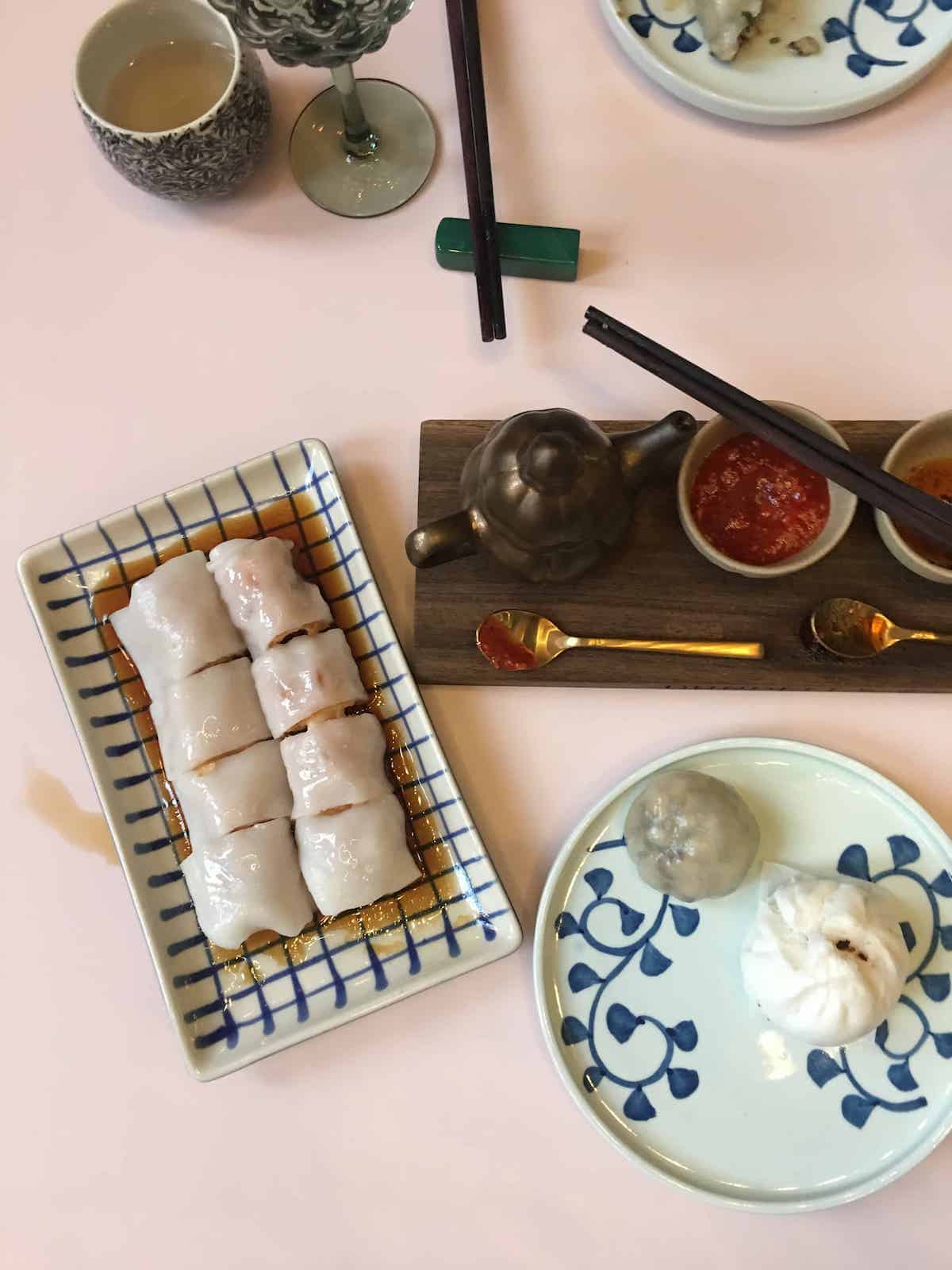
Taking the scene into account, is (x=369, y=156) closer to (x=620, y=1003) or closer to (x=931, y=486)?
(x=931, y=486)

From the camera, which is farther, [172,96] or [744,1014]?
[172,96]

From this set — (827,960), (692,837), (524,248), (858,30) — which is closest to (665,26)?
(858,30)

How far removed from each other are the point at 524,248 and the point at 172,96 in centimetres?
46

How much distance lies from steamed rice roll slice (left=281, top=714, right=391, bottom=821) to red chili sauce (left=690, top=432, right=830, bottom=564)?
44cm

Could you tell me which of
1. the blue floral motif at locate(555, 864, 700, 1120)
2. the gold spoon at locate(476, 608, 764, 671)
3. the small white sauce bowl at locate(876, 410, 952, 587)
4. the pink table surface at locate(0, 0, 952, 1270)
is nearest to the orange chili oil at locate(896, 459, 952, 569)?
the small white sauce bowl at locate(876, 410, 952, 587)

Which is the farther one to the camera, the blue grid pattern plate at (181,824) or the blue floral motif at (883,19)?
the blue floral motif at (883,19)

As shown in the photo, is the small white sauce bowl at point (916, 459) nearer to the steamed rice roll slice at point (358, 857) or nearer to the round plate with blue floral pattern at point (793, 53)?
the round plate with blue floral pattern at point (793, 53)

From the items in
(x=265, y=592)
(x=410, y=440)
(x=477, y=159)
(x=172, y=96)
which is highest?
(x=172, y=96)

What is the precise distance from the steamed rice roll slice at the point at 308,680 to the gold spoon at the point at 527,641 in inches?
6.3

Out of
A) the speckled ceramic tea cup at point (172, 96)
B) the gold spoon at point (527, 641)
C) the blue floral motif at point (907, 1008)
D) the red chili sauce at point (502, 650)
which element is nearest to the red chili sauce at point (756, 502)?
the gold spoon at point (527, 641)

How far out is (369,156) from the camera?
1.20m

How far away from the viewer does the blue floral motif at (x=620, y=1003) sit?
0.99 meters

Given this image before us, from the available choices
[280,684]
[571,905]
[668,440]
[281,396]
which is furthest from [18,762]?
[668,440]

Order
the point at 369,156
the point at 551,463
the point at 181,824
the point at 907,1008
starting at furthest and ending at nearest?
the point at 369,156 → the point at 181,824 → the point at 907,1008 → the point at 551,463
